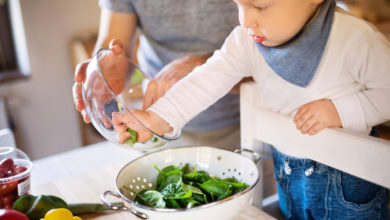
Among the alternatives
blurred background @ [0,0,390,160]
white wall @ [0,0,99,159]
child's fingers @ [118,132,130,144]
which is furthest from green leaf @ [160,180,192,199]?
white wall @ [0,0,99,159]

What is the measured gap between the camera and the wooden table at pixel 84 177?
2.60 ft

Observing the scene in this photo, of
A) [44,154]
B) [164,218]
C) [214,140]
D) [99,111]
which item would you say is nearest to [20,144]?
[44,154]

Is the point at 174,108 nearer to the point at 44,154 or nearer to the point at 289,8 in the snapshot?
the point at 289,8

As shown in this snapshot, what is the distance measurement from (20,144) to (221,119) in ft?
5.42

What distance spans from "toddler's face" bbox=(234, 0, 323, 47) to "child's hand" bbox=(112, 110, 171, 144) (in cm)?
24

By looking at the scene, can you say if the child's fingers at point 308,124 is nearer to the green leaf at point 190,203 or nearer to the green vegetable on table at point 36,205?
the green leaf at point 190,203

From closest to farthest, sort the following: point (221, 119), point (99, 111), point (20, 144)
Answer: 1. point (99, 111)
2. point (221, 119)
3. point (20, 144)

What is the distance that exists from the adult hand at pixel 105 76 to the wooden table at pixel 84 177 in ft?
0.62

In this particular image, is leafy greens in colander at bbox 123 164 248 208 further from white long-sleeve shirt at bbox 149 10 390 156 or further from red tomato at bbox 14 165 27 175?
red tomato at bbox 14 165 27 175

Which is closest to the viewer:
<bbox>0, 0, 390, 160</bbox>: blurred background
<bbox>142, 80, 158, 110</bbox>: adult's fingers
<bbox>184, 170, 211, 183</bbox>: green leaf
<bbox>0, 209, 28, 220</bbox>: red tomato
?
<bbox>0, 209, 28, 220</bbox>: red tomato

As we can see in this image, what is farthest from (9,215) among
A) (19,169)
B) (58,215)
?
(19,169)

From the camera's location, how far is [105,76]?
75 cm

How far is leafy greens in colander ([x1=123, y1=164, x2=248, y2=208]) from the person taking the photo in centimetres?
65

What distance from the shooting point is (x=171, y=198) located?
0.65m
